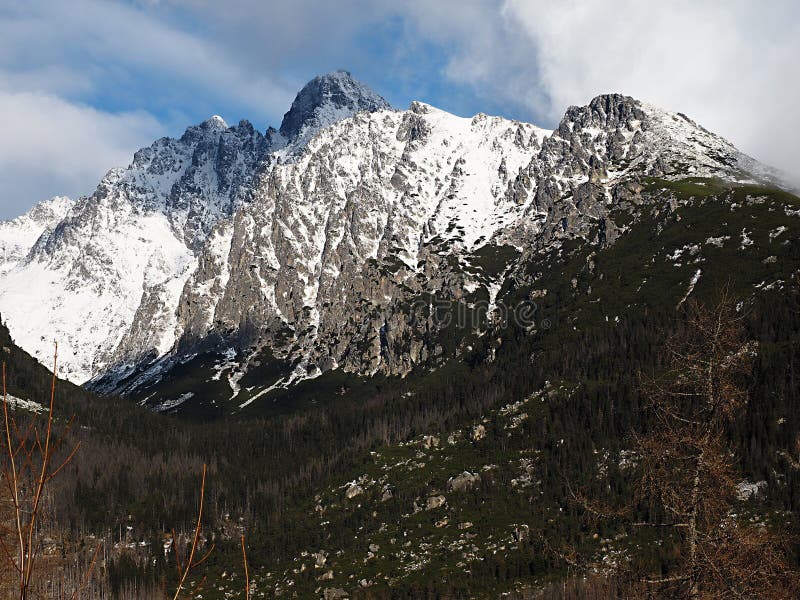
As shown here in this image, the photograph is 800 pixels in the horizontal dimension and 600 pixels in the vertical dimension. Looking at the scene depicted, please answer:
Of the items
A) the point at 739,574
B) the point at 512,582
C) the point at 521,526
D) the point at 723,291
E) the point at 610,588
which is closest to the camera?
the point at 739,574

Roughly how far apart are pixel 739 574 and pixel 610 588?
129981mm

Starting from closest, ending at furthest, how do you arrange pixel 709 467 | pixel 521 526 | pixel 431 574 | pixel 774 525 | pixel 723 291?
pixel 709 467, pixel 723 291, pixel 774 525, pixel 431 574, pixel 521 526

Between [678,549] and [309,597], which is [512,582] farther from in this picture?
[678,549]

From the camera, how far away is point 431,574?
175750 millimetres

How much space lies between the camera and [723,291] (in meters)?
20.2

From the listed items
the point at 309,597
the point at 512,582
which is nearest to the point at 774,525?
the point at 512,582

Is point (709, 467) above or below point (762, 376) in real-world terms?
below

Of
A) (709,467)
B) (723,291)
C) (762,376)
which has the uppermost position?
(762,376)

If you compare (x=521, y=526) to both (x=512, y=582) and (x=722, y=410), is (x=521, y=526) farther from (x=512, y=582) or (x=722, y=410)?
(x=722, y=410)

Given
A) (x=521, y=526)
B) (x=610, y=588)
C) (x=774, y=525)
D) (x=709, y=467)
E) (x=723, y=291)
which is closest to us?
(x=709, y=467)

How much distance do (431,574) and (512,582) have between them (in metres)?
23.0

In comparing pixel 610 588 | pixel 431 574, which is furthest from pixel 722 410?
pixel 431 574

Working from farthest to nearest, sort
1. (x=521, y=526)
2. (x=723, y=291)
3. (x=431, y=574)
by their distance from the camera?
(x=521, y=526) → (x=431, y=574) → (x=723, y=291)

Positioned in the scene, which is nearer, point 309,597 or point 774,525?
point 774,525
